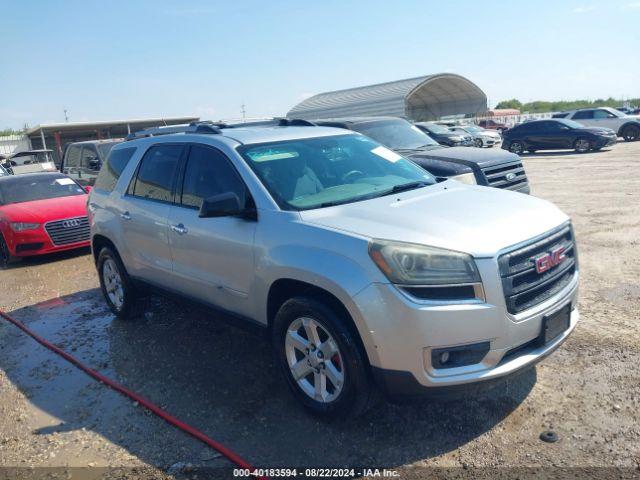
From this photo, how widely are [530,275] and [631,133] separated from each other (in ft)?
90.9

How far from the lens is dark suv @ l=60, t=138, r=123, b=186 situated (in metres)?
12.6

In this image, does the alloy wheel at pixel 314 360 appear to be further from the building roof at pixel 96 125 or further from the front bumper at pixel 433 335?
the building roof at pixel 96 125

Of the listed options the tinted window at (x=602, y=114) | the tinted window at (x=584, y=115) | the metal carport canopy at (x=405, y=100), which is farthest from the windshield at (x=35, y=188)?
the metal carport canopy at (x=405, y=100)

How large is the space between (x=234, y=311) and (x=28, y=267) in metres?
6.71

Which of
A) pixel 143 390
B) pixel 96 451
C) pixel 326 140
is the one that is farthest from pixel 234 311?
pixel 326 140

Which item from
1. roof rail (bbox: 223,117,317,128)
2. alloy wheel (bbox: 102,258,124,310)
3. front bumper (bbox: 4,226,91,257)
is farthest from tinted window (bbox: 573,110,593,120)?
alloy wheel (bbox: 102,258,124,310)

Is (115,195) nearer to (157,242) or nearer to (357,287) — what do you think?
(157,242)

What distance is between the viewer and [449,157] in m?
8.27

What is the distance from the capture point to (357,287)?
10.3ft

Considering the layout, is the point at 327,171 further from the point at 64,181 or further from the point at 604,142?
the point at 604,142

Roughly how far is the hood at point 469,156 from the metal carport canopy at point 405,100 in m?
31.5

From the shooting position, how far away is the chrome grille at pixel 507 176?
802cm

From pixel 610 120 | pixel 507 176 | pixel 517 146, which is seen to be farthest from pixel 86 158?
pixel 610 120

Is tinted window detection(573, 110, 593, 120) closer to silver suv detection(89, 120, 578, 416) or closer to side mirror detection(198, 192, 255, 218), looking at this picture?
silver suv detection(89, 120, 578, 416)
